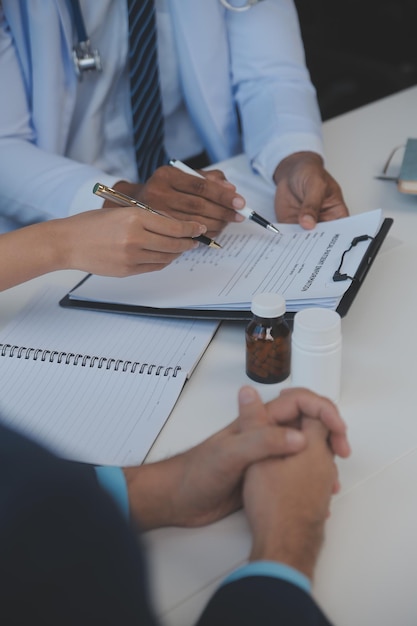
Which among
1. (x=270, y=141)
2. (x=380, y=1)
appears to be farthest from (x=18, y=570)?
(x=380, y=1)

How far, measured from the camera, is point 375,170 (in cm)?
137

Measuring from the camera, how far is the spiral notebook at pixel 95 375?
80 cm

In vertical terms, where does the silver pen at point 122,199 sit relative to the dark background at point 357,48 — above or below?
above

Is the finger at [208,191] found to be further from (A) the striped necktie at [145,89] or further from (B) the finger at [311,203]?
(A) the striped necktie at [145,89]

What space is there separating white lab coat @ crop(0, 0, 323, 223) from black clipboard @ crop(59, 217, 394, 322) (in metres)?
0.29

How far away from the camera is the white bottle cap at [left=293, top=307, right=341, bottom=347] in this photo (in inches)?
30.4

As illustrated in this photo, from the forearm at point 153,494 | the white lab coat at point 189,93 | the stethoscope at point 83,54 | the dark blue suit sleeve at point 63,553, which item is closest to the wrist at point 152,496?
the forearm at point 153,494

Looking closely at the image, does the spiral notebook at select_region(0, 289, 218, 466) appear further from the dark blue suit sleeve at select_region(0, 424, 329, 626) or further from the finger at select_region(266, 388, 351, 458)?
the dark blue suit sleeve at select_region(0, 424, 329, 626)

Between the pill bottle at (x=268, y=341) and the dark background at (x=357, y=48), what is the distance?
1.86 metres

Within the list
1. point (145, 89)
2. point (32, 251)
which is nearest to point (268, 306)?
point (32, 251)

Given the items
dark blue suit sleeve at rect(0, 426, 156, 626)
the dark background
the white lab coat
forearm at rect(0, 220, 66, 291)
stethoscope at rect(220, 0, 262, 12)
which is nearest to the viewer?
dark blue suit sleeve at rect(0, 426, 156, 626)

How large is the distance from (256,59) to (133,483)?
1073 millimetres

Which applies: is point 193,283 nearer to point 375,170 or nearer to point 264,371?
point 264,371

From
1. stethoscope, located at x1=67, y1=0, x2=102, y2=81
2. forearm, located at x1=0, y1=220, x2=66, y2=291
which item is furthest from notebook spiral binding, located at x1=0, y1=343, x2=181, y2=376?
stethoscope, located at x1=67, y1=0, x2=102, y2=81
